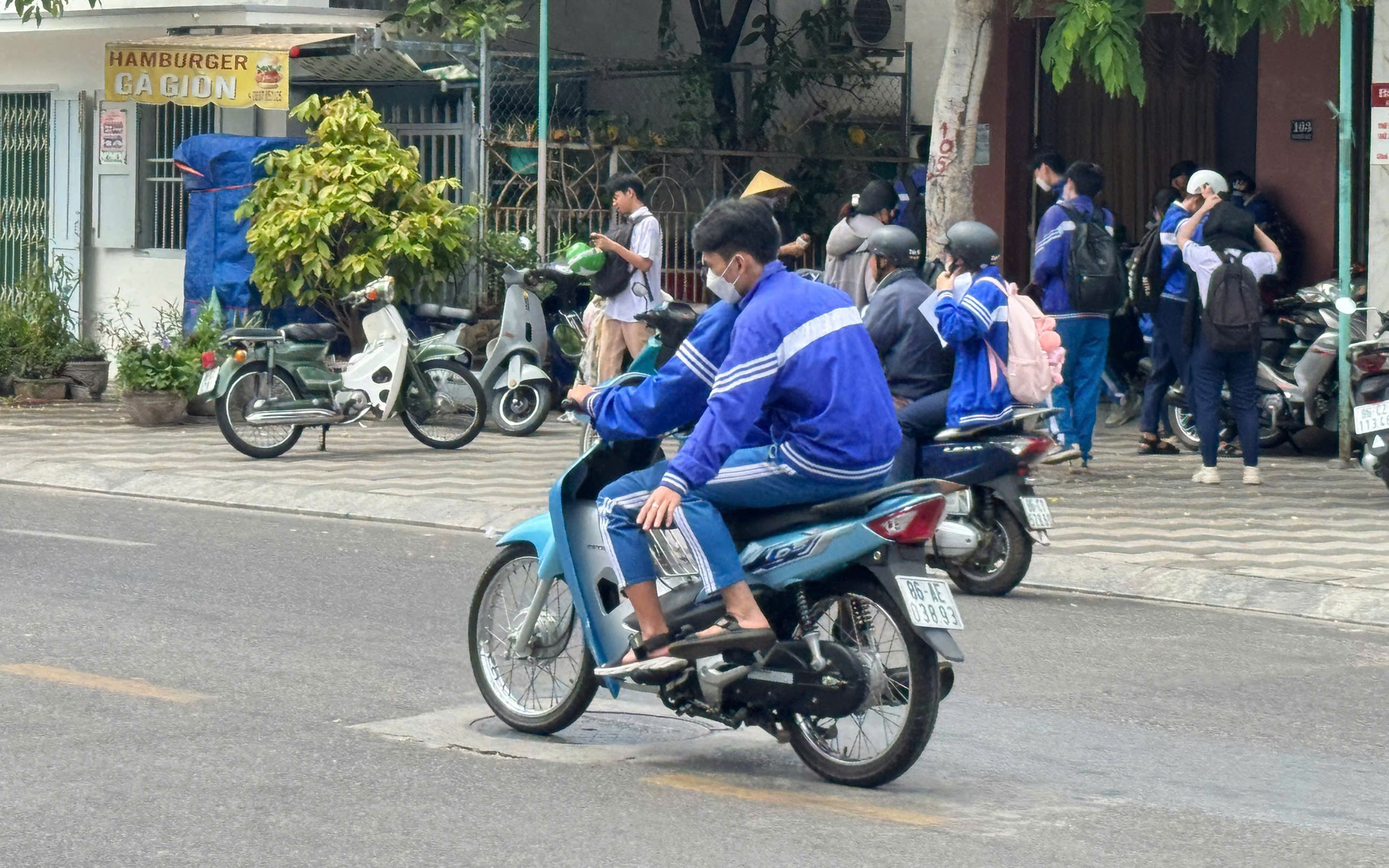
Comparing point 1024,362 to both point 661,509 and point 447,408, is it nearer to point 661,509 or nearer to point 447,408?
point 661,509

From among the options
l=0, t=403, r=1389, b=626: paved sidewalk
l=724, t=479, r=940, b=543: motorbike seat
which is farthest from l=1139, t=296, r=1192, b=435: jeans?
l=724, t=479, r=940, b=543: motorbike seat

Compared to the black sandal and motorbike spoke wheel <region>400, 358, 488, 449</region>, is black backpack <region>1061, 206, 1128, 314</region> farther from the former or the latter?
the black sandal

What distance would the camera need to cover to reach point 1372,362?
12039 millimetres

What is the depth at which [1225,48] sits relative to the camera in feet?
41.0

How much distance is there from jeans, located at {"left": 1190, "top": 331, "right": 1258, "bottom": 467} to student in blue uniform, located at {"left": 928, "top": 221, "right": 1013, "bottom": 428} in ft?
9.79

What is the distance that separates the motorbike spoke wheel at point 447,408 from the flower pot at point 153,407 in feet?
7.32

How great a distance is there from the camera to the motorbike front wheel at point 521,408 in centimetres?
1530

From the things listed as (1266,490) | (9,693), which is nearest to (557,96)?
(1266,490)

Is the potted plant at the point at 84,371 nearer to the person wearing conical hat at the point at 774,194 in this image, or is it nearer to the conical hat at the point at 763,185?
the person wearing conical hat at the point at 774,194

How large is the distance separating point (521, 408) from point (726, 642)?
9.68 meters

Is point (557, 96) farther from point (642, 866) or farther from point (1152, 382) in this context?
point (642, 866)

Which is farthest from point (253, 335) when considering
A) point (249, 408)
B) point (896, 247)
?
point (896, 247)

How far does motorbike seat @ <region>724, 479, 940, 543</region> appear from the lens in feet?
19.2

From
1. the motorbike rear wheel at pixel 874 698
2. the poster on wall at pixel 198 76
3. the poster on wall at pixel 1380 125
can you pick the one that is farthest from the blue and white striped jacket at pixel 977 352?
the poster on wall at pixel 198 76
